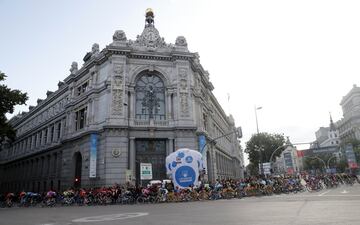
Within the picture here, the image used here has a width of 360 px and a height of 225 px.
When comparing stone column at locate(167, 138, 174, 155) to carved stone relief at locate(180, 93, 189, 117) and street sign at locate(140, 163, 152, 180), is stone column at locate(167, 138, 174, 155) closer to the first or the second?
carved stone relief at locate(180, 93, 189, 117)

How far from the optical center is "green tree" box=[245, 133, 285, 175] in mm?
69500

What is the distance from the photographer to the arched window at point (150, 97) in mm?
32188

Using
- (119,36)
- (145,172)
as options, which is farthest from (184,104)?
(119,36)

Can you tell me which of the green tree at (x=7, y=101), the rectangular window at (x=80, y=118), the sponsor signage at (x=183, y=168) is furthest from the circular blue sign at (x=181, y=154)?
the green tree at (x=7, y=101)

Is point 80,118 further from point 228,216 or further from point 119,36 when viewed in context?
point 228,216

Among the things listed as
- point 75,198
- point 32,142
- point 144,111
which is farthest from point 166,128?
point 32,142

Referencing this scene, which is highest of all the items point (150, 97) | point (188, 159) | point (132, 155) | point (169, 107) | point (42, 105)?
point (42, 105)

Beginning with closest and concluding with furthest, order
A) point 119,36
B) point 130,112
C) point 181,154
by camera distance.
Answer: point 181,154 → point 130,112 → point 119,36

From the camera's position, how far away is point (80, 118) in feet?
119

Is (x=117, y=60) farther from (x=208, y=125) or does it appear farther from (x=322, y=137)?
(x=322, y=137)

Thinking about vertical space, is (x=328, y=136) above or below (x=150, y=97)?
above

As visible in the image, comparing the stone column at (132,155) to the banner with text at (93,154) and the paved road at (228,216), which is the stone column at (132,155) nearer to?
the banner with text at (93,154)

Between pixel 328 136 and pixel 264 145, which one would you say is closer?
pixel 264 145

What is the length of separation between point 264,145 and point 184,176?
49570 millimetres
